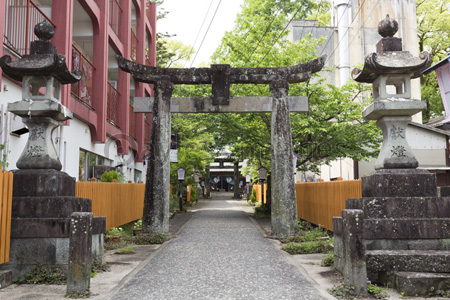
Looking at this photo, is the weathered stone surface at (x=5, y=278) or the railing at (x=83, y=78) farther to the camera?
the railing at (x=83, y=78)

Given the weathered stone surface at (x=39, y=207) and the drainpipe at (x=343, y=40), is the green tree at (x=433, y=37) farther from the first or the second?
the weathered stone surface at (x=39, y=207)

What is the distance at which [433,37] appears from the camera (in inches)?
1286

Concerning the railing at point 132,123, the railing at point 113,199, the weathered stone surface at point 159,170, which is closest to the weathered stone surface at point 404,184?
the railing at point 113,199

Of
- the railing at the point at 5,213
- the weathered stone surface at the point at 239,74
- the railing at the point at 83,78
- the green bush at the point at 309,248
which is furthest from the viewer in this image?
the railing at the point at 83,78

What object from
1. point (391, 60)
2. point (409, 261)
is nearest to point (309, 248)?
point (409, 261)

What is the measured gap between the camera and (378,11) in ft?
102

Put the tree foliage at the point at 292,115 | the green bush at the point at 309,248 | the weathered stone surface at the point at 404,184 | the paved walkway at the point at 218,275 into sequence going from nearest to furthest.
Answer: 1. the paved walkway at the point at 218,275
2. the weathered stone surface at the point at 404,184
3. the green bush at the point at 309,248
4. the tree foliage at the point at 292,115

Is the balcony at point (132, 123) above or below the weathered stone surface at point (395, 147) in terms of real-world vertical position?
above

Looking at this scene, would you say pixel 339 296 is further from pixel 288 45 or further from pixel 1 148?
pixel 288 45

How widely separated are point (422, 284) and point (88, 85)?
489 inches

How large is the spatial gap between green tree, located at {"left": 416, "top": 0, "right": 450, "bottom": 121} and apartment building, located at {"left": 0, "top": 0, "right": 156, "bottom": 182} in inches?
899

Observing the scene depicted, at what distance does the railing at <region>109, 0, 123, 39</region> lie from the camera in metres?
16.5

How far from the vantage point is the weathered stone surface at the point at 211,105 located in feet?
40.9

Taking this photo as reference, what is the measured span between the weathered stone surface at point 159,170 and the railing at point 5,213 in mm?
5820
